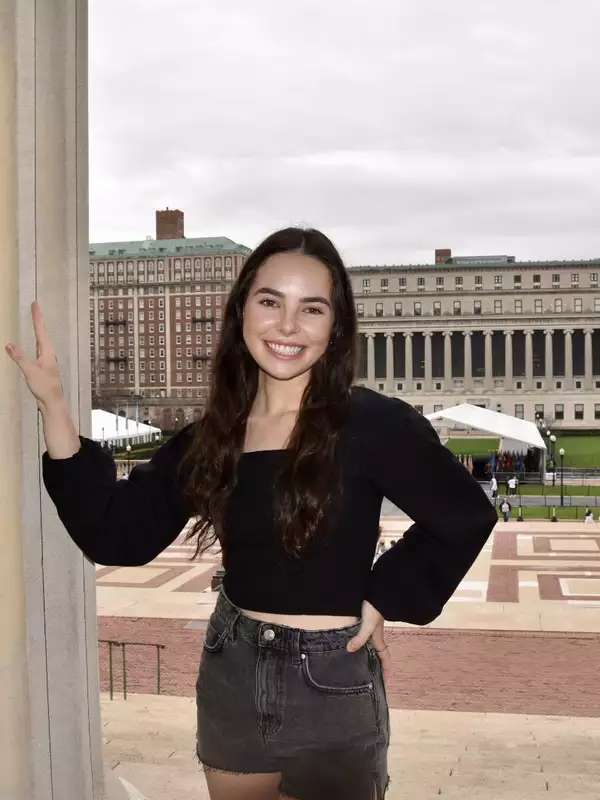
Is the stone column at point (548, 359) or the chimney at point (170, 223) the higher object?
the chimney at point (170, 223)

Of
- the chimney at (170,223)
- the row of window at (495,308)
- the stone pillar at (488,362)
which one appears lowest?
the stone pillar at (488,362)

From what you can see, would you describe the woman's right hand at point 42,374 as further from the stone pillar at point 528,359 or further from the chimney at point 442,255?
the chimney at point 442,255

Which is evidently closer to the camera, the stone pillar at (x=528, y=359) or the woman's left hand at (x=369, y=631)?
the woman's left hand at (x=369, y=631)

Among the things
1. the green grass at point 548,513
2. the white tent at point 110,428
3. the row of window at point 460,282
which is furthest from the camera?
the row of window at point 460,282

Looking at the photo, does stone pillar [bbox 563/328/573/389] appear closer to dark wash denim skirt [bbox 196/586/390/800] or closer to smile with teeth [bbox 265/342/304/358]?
smile with teeth [bbox 265/342/304/358]

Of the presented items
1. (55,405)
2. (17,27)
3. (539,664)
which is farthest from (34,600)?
(539,664)

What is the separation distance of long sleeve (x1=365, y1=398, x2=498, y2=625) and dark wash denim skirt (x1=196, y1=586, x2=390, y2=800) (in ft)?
0.43

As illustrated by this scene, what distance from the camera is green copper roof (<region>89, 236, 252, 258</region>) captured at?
83.4 metres

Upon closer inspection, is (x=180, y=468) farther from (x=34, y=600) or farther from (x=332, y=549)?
(x=34, y=600)

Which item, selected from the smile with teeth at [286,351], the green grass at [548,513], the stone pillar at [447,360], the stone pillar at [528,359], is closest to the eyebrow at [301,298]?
the smile with teeth at [286,351]

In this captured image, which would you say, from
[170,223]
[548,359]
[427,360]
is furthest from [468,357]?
[170,223]

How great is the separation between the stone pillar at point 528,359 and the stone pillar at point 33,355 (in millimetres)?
77372

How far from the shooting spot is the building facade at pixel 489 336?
259ft

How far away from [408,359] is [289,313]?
78.5 m
